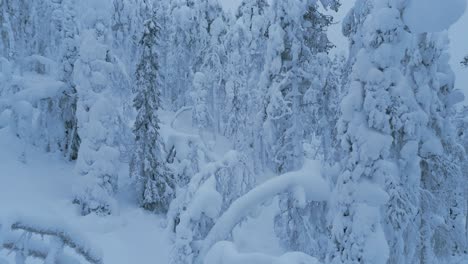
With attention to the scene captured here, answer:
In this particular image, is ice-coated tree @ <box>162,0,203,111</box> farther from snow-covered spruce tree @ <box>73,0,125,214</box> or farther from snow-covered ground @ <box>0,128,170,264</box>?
snow-covered spruce tree @ <box>73,0,125,214</box>

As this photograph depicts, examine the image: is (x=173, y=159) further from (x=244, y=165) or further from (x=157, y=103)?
(x=244, y=165)

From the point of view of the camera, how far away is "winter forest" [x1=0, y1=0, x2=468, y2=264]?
5.96 metres

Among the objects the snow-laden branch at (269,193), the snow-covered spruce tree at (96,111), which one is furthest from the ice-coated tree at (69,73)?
the snow-laden branch at (269,193)

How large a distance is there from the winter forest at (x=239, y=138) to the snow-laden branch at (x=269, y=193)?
2 cm

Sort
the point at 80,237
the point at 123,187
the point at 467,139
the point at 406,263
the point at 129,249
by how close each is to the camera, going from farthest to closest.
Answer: the point at 467,139 → the point at 123,187 → the point at 129,249 → the point at 406,263 → the point at 80,237

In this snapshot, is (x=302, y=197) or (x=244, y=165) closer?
(x=302, y=197)

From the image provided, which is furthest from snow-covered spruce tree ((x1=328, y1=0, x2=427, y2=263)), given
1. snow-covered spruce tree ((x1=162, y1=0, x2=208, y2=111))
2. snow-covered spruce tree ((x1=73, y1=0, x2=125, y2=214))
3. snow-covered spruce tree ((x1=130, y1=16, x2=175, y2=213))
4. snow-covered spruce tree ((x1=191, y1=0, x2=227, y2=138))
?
snow-covered spruce tree ((x1=162, y1=0, x2=208, y2=111))

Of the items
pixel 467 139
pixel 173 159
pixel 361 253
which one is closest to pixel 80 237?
pixel 361 253

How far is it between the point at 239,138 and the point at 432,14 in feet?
59.8

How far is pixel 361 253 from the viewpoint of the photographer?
5.92m

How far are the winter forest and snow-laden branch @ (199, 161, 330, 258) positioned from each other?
0.07 feet

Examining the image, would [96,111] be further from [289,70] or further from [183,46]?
[183,46]

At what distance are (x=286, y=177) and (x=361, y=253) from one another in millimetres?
1477

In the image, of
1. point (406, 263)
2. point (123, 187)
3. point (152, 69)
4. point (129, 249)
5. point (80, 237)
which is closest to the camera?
point (80, 237)
